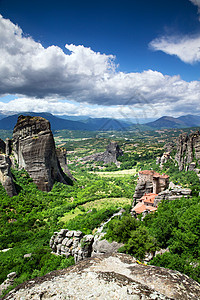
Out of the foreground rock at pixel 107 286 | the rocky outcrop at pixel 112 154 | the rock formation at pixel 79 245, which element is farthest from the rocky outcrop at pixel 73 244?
the rocky outcrop at pixel 112 154

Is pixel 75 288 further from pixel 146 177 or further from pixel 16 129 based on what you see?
pixel 16 129

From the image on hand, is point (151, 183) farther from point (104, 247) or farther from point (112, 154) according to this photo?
point (112, 154)

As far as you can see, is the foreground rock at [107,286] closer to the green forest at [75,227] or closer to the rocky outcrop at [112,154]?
the green forest at [75,227]

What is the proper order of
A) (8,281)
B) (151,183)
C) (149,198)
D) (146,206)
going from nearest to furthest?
(8,281) → (146,206) → (149,198) → (151,183)

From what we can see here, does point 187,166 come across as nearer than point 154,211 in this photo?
No

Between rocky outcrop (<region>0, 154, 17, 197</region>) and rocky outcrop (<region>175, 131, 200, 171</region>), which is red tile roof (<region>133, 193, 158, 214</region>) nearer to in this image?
rocky outcrop (<region>0, 154, 17, 197</region>)

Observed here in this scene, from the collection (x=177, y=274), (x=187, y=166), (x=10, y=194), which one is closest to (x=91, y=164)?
(x=187, y=166)

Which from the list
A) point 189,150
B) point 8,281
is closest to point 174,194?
point 8,281
